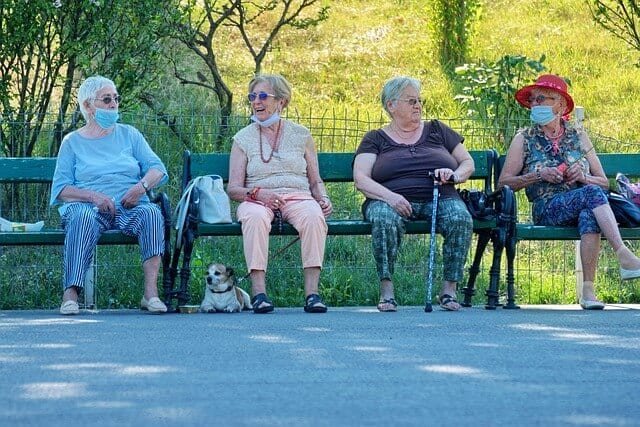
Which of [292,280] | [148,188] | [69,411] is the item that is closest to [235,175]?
[148,188]

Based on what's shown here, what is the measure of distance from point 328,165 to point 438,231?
1.06 metres

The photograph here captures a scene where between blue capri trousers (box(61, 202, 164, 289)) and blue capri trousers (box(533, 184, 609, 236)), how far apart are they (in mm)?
2580

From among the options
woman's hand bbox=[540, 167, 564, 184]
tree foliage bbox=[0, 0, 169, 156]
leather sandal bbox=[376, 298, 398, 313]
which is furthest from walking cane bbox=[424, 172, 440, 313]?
tree foliage bbox=[0, 0, 169, 156]

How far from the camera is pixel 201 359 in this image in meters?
6.39

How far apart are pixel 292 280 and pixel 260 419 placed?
18.1ft

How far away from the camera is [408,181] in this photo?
9.35 m

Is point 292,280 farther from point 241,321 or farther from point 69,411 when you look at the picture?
point 69,411

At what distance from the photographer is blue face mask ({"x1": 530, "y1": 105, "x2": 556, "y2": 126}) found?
31.6 ft

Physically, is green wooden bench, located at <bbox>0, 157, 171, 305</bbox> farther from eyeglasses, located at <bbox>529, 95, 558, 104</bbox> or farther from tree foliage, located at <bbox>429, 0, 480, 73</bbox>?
tree foliage, located at <bbox>429, 0, 480, 73</bbox>

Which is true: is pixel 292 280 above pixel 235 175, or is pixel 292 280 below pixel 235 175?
below

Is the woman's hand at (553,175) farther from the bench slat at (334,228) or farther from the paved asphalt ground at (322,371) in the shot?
the paved asphalt ground at (322,371)

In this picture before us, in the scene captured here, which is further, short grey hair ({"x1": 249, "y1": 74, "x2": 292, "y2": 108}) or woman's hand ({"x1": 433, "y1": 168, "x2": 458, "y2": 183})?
short grey hair ({"x1": 249, "y1": 74, "x2": 292, "y2": 108})

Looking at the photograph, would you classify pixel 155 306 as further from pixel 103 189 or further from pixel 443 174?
pixel 443 174

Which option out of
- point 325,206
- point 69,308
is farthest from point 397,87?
point 69,308
